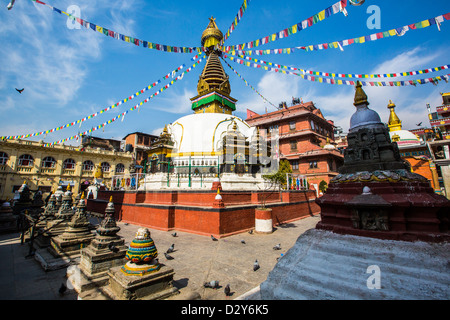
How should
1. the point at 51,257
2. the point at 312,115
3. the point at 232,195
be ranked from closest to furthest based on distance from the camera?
1. the point at 51,257
2. the point at 232,195
3. the point at 312,115

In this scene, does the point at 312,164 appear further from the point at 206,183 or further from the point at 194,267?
the point at 194,267

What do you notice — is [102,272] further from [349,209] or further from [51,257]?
[349,209]

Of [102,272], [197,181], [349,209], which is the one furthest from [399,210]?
[197,181]

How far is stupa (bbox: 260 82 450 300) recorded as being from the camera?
8.32 ft

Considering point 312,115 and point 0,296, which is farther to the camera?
point 312,115

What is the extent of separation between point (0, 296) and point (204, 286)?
3907 mm

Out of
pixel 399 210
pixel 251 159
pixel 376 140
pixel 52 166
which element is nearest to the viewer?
pixel 399 210

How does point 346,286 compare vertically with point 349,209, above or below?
below

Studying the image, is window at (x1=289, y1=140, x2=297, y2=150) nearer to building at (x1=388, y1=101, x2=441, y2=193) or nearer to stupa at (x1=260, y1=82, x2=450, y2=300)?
building at (x1=388, y1=101, x2=441, y2=193)

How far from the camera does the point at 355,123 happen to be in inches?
181

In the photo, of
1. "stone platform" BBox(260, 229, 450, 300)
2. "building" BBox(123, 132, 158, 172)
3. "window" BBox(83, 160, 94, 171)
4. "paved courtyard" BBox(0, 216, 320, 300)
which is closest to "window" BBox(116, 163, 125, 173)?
"building" BBox(123, 132, 158, 172)

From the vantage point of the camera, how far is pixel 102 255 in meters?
4.63

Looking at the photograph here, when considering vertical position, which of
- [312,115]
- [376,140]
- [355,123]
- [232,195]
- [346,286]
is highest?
[312,115]

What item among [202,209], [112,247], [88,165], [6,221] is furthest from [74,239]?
[88,165]
